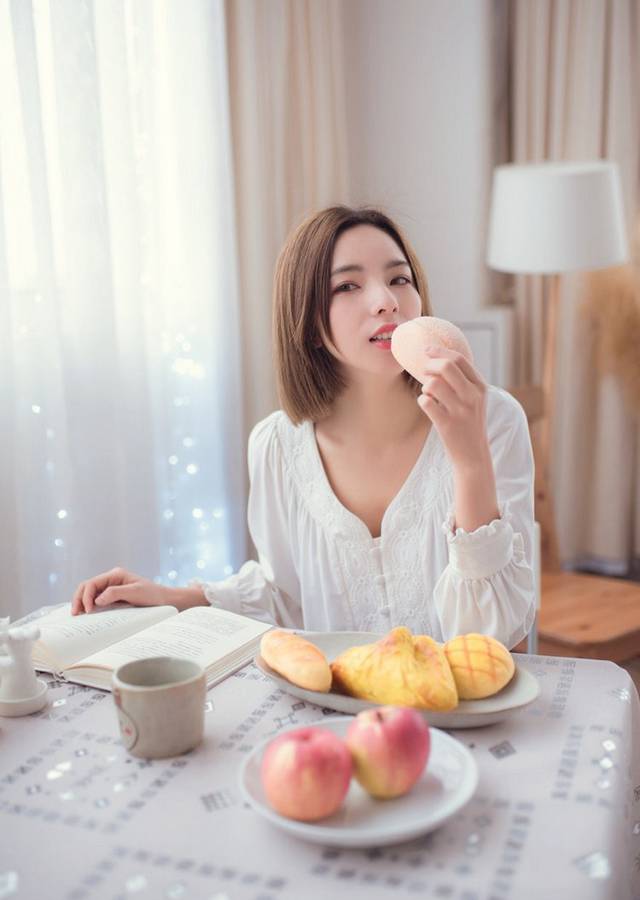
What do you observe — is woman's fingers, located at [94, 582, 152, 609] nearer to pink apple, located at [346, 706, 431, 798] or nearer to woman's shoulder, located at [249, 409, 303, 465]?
woman's shoulder, located at [249, 409, 303, 465]

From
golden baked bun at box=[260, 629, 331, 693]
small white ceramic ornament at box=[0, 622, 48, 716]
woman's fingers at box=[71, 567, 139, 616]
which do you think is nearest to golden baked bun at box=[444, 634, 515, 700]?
golden baked bun at box=[260, 629, 331, 693]

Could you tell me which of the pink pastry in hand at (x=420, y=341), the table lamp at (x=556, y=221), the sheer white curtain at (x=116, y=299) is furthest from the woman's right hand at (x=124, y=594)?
the table lamp at (x=556, y=221)

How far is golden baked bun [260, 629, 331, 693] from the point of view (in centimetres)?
111

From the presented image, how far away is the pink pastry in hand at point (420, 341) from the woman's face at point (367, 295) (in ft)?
0.36

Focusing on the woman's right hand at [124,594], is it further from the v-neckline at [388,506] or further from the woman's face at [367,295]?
the woman's face at [367,295]

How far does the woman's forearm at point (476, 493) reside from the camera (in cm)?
132

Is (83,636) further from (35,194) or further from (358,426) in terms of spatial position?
(35,194)

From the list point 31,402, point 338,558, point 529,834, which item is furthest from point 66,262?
point 529,834

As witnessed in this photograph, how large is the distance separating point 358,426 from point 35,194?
1.10m

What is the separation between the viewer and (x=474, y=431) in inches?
51.7

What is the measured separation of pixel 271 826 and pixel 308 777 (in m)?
0.07

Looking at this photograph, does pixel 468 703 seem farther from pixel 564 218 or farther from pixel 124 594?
pixel 564 218

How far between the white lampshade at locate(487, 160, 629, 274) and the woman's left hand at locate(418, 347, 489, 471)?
5.80ft

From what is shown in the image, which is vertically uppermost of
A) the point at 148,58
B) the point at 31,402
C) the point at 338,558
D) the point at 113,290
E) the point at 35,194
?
the point at 148,58
